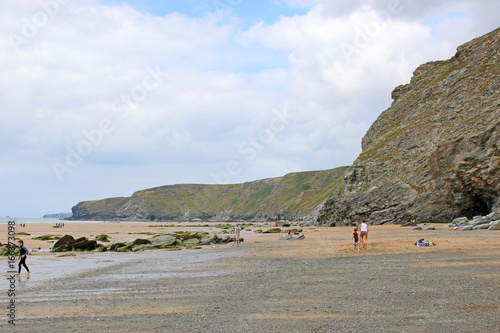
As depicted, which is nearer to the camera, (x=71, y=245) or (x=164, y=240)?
(x=71, y=245)

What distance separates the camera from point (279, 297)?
11391mm

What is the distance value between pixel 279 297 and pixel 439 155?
53624 millimetres

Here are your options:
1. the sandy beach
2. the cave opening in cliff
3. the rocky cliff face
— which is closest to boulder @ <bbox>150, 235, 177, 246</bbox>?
the sandy beach

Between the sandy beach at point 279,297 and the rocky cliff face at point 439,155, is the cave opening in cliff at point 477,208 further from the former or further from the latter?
the sandy beach at point 279,297

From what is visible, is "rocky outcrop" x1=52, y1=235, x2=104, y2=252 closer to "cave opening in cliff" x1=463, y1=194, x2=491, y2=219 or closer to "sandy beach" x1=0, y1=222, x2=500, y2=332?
"sandy beach" x1=0, y1=222, x2=500, y2=332

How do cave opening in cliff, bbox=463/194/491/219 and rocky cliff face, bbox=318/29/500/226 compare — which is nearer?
rocky cliff face, bbox=318/29/500/226

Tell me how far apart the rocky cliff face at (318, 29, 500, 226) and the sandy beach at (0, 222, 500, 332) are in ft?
124

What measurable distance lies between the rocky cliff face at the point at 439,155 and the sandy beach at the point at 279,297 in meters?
37.7

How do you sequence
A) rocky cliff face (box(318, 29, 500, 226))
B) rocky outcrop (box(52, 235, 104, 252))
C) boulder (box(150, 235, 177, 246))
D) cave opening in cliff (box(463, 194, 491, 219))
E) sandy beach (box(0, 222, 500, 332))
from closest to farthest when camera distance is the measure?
sandy beach (box(0, 222, 500, 332)), rocky outcrop (box(52, 235, 104, 252)), boulder (box(150, 235, 177, 246)), rocky cliff face (box(318, 29, 500, 226)), cave opening in cliff (box(463, 194, 491, 219))

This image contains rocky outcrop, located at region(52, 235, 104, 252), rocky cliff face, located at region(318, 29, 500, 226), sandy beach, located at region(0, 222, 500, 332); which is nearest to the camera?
sandy beach, located at region(0, 222, 500, 332)

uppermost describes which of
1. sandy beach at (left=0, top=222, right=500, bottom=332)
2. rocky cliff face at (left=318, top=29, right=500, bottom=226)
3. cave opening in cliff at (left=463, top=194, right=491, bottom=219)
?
rocky cliff face at (left=318, top=29, right=500, bottom=226)

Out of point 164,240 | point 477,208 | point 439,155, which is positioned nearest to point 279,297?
point 164,240

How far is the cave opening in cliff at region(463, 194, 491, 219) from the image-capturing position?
54.4 meters

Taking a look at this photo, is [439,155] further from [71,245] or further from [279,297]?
[279,297]
